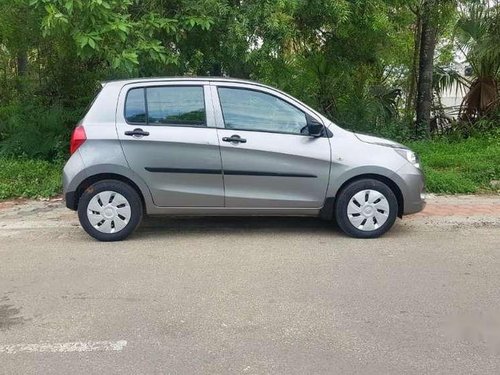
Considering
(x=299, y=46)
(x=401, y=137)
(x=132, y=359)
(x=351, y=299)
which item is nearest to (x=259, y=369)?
(x=132, y=359)

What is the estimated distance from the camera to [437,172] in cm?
862

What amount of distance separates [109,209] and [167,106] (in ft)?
4.07

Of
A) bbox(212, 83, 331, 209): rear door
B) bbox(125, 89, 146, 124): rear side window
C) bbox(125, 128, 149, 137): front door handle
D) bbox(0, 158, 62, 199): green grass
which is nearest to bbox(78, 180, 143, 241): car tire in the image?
bbox(125, 128, 149, 137): front door handle

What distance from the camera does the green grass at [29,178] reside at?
319 inches

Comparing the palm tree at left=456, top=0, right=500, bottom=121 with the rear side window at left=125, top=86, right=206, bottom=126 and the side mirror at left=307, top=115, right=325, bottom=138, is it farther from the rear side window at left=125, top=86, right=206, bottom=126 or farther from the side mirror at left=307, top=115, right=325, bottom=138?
the rear side window at left=125, top=86, right=206, bottom=126

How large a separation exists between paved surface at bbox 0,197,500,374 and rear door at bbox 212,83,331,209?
0.49m

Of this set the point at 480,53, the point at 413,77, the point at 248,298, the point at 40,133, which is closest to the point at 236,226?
the point at 248,298

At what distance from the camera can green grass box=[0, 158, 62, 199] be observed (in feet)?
26.6

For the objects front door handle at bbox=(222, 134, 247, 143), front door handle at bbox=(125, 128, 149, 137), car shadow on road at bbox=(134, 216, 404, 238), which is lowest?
car shadow on road at bbox=(134, 216, 404, 238)

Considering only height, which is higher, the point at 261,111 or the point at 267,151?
the point at 261,111

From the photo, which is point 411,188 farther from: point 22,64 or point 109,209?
point 22,64

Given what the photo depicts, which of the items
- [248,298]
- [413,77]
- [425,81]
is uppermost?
[413,77]

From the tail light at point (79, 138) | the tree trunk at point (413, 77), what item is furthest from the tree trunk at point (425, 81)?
the tail light at point (79, 138)

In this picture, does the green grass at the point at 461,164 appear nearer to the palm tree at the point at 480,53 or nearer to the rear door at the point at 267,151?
the palm tree at the point at 480,53
